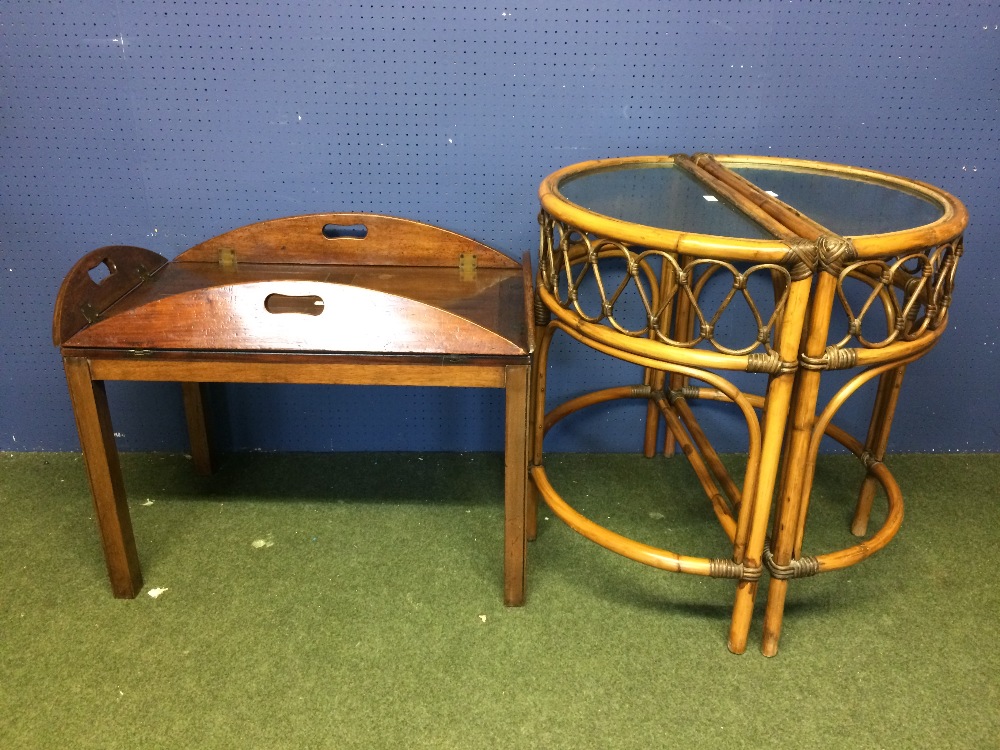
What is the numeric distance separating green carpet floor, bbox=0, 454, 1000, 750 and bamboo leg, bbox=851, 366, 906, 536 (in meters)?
0.07

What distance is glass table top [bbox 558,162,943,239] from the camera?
1584mm

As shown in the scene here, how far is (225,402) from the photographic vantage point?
2.55 metres

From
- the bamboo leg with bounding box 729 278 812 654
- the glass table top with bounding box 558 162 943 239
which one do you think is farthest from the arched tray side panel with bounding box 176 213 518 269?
the bamboo leg with bounding box 729 278 812 654

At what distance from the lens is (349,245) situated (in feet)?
7.23

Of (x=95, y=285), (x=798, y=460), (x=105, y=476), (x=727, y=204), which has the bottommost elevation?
(x=105, y=476)

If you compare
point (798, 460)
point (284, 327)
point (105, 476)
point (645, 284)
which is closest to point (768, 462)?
point (798, 460)

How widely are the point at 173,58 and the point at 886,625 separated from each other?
228 centimetres

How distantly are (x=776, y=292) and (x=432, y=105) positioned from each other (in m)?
1.03

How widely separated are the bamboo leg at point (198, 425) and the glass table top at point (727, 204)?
1270 millimetres

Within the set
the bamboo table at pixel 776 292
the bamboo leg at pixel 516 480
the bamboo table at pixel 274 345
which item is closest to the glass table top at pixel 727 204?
the bamboo table at pixel 776 292

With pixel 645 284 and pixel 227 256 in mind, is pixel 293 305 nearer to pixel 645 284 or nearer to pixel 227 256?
pixel 227 256

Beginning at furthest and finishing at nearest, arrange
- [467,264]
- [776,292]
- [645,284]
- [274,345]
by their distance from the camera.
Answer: [645,284]
[467,264]
[776,292]
[274,345]

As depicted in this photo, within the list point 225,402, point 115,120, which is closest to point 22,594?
point 225,402

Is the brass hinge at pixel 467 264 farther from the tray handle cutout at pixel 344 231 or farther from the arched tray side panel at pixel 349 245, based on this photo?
the tray handle cutout at pixel 344 231
